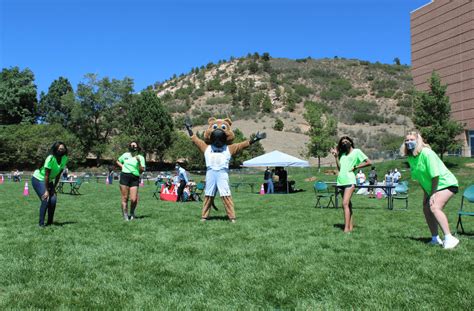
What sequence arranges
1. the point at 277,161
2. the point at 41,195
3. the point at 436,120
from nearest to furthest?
the point at 41,195, the point at 277,161, the point at 436,120

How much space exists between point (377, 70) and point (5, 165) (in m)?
95.6

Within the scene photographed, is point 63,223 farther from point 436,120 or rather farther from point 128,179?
point 436,120

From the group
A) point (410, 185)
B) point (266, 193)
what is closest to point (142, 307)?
point (266, 193)

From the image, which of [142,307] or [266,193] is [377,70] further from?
[142,307]

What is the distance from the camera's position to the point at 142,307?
13.1ft

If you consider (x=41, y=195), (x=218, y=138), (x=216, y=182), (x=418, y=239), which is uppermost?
(x=218, y=138)

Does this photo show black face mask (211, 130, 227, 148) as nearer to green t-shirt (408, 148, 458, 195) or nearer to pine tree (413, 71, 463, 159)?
green t-shirt (408, 148, 458, 195)

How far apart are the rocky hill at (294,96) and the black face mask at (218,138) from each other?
157ft

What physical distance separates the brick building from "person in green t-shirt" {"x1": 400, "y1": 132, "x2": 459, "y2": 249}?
38.5m

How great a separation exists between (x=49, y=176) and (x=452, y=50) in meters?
42.5

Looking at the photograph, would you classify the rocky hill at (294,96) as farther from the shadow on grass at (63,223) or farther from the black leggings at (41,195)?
the black leggings at (41,195)

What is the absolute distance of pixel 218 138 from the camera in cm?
1019

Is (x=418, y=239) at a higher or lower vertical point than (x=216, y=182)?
lower

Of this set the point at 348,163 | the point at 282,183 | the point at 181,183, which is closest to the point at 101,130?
the point at 282,183
